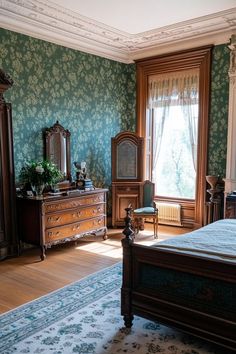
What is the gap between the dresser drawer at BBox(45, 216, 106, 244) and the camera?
4.37 m

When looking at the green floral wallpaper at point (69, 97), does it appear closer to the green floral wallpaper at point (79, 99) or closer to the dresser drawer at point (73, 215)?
the green floral wallpaper at point (79, 99)

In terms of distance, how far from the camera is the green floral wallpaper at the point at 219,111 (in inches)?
200

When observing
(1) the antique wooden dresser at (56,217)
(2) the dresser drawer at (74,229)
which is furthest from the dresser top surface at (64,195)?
(2) the dresser drawer at (74,229)

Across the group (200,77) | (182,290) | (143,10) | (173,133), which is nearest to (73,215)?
(173,133)

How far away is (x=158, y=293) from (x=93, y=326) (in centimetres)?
66

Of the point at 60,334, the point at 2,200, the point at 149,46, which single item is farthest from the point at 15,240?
the point at 149,46

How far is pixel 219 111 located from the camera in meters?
5.18

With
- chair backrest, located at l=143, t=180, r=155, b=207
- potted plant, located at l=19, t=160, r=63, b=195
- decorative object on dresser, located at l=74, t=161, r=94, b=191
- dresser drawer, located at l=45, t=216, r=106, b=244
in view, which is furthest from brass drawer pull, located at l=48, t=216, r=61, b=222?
chair backrest, located at l=143, t=180, r=155, b=207

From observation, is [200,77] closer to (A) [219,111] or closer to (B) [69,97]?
(A) [219,111]

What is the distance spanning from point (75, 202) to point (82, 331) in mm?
2271

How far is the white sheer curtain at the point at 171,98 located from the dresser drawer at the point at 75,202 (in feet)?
5.07

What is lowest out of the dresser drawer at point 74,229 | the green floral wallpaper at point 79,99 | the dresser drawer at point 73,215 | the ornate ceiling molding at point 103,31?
the dresser drawer at point 74,229

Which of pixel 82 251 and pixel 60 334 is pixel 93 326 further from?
pixel 82 251

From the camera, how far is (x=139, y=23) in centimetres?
471
